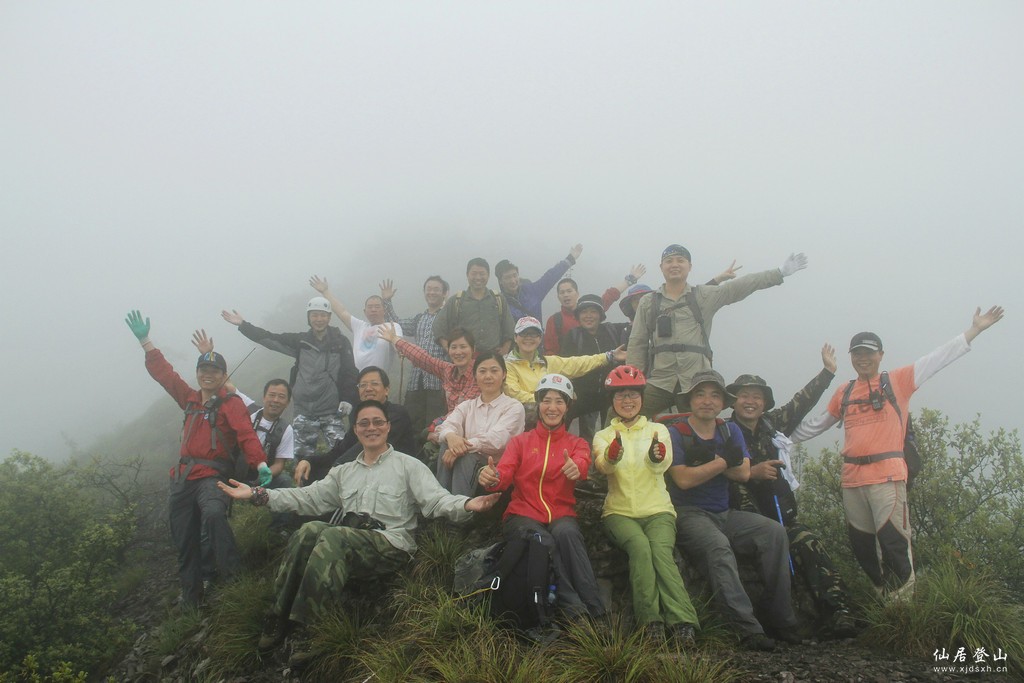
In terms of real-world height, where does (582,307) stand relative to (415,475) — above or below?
above

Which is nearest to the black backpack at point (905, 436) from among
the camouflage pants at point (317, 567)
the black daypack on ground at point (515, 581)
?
the black daypack on ground at point (515, 581)

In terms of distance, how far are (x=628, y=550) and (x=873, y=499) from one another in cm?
352

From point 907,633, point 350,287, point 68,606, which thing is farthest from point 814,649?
point 350,287

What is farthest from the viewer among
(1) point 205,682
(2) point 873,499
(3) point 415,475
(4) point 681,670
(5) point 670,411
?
(5) point 670,411

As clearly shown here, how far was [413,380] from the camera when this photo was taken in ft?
32.7

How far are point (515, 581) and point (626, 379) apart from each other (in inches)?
100

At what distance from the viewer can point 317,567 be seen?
534 cm

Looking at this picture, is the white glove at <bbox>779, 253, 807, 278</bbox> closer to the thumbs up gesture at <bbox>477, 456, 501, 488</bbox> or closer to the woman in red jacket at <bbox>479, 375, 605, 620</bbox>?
the woman in red jacket at <bbox>479, 375, 605, 620</bbox>

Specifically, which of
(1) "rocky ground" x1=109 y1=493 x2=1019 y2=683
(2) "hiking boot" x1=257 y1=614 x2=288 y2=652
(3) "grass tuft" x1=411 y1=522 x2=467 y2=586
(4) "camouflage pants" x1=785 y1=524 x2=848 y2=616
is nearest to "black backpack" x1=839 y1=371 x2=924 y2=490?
(4) "camouflage pants" x1=785 y1=524 x2=848 y2=616

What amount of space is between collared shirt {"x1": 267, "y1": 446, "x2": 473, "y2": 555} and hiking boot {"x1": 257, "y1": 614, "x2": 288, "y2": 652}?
108cm

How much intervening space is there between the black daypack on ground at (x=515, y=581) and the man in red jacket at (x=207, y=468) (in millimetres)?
3274

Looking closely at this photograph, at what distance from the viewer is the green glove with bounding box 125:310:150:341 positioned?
8.30m

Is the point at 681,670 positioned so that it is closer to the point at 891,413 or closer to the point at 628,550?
the point at 628,550

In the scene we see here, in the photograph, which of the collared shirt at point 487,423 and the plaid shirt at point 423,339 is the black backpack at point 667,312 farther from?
the plaid shirt at point 423,339
